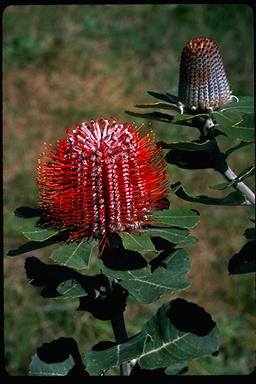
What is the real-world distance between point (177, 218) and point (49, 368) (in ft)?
1.36

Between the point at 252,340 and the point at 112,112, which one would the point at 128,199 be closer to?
the point at 252,340

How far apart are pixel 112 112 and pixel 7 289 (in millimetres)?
1456

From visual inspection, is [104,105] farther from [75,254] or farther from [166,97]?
[75,254]

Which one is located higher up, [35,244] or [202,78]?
[202,78]

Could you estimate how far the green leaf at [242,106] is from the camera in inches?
57.4

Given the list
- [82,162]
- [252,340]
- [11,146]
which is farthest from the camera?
[11,146]

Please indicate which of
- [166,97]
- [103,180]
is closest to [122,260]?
[103,180]

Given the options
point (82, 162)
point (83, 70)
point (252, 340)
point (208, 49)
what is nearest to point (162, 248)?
point (82, 162)

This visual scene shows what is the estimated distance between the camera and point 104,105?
4586mm

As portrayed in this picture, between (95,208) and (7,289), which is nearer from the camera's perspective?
(95,208)

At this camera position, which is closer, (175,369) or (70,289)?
(70,289)

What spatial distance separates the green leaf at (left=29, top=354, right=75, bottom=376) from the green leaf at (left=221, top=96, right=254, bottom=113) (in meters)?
0.61

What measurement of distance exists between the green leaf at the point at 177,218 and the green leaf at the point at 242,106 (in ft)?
0.73

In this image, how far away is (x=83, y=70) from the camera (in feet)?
15.7
